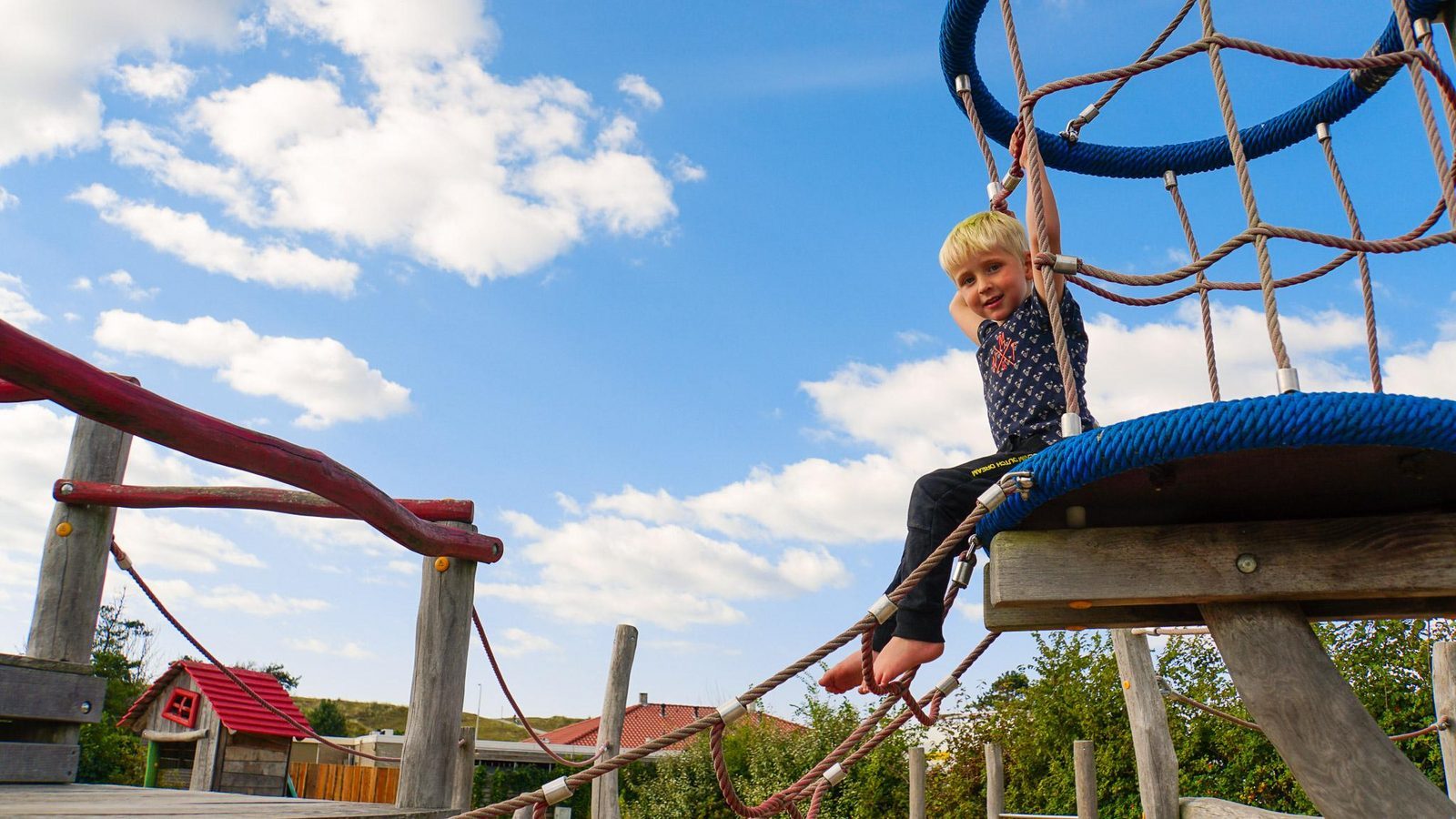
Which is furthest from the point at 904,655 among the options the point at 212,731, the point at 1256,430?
the point at 212,731

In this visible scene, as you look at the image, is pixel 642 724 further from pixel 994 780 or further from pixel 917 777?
pixel 994 780

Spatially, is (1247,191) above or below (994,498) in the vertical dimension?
above

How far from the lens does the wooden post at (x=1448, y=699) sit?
460cm

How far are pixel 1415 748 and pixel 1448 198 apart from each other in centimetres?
779

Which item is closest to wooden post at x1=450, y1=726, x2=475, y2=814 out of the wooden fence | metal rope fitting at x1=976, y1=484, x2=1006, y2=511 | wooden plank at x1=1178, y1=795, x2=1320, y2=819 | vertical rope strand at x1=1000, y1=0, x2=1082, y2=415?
metal rope fitting at x1=976, y1=484, x2=1006, y2=511

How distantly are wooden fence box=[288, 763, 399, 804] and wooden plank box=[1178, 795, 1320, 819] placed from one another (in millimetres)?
14389

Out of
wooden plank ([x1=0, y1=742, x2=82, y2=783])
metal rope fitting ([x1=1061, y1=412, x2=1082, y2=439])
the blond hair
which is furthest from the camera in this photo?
wooden plank ([x1=0, y1=742, x2=82, y2=783])

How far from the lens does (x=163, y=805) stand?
8.63 ft

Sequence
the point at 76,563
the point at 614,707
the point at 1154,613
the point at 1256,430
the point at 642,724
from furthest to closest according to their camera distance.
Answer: the point at 642,724 < the point at 614,707 < the point at 76,563 < the point at 1154,613 < the point at 1256,430

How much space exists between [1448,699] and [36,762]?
5.69m

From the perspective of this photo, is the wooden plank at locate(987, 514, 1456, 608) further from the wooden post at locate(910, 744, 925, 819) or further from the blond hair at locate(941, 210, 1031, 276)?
the wooden post at locate(910, 744, 925, 819)

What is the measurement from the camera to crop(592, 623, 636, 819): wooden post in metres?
6.67

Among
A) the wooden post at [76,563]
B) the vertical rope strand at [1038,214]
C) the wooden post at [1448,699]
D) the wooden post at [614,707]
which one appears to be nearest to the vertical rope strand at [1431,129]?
the vertical rope strand at [1038,214]

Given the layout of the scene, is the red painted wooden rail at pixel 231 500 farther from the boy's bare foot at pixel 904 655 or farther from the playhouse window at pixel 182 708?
the playhouse window at pixel 182 708
